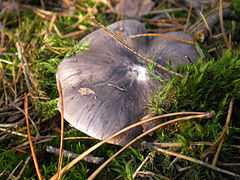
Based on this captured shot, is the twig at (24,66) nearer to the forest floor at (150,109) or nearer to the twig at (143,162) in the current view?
the forest floor at (150,109)

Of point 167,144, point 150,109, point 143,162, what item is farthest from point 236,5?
point 143,162

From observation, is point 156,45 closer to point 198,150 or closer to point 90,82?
point 90,82

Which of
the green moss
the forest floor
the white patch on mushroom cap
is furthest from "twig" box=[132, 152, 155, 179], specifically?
the green moss

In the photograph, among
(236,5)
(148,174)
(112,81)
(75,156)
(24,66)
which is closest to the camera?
(148,174)

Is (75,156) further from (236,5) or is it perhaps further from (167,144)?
(236,5)

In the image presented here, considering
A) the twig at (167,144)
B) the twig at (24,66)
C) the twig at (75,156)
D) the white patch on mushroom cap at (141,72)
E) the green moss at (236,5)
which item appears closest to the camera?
the twig at (167,144)

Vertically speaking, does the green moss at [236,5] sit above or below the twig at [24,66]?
above

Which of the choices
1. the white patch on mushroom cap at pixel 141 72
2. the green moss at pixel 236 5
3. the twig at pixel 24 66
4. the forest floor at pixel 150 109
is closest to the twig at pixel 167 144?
the forest floor at pixel 150 109

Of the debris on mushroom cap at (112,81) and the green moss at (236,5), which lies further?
the green moss at (236,5)

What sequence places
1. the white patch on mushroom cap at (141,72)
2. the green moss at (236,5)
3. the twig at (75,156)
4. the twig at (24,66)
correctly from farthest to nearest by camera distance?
the green moss at (236,5) < the twig at (24,66) < the white patch on mushroom cap at (141,72) < the twig at (75,156)
